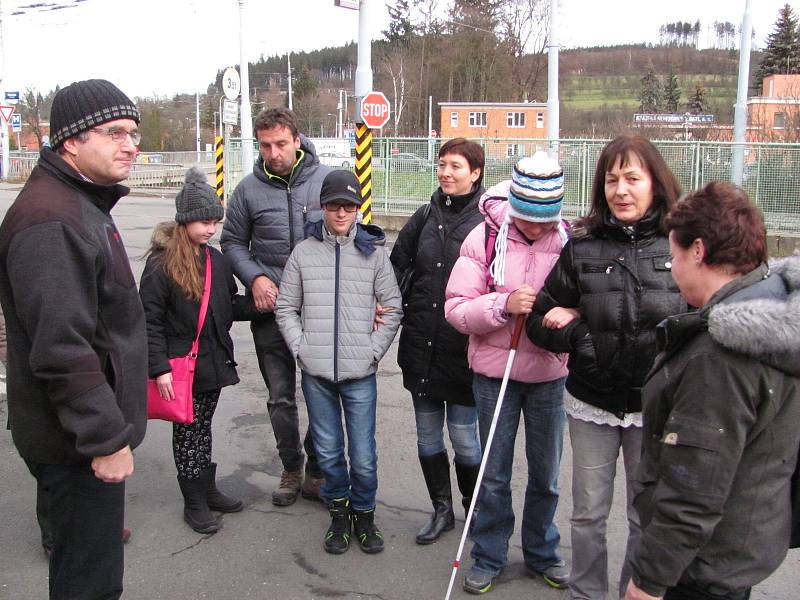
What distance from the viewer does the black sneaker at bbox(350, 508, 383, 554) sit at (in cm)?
407

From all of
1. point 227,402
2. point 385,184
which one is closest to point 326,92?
point 385,184

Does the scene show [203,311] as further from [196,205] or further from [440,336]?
[440,336]

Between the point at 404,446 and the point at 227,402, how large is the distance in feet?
5.57

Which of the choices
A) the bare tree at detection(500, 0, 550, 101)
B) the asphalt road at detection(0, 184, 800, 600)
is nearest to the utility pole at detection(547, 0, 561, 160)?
the asphalt road at detection(0, 184, 800, 600)

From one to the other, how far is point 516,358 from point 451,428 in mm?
768

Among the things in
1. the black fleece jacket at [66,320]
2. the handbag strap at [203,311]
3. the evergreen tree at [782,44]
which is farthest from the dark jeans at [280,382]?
the evergreen tree at [782,44]

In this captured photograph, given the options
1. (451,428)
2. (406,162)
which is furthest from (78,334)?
(406,162)

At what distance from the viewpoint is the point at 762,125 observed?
20.5 m

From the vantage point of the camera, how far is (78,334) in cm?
244

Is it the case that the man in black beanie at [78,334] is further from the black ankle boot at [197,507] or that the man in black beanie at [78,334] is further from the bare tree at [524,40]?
the bare tree at [524,40]

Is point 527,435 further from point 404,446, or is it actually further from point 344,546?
point 404,446

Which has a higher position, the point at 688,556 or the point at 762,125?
the point at 762,125

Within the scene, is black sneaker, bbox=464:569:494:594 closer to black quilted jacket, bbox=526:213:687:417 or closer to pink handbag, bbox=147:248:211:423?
black quilted jacket, bbox=526:213:687:417

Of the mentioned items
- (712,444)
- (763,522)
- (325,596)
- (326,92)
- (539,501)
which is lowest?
(325,596)
